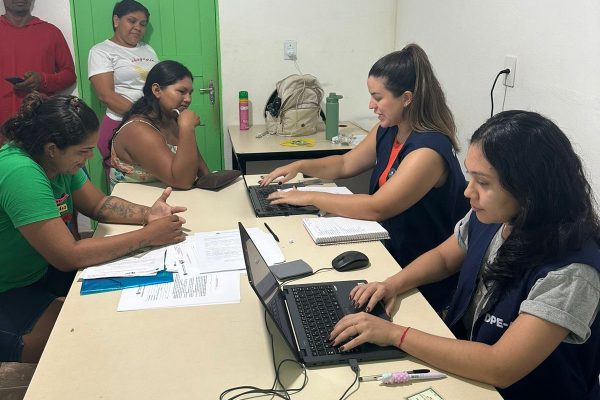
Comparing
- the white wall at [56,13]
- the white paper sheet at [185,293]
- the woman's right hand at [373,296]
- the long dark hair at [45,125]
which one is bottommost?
the white paper sheet at [185,293]

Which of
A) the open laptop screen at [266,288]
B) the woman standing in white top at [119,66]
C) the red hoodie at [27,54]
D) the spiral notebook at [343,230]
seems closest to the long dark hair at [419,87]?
the spiral notebook at [343,230]

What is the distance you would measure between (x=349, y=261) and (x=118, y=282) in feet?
2.17

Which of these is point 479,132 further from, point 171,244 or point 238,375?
point 171,244

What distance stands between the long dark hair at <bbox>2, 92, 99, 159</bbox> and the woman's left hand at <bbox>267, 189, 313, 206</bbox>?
718 millimetres

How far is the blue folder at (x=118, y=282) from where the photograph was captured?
4.89 ft

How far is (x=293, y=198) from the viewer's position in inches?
81.7

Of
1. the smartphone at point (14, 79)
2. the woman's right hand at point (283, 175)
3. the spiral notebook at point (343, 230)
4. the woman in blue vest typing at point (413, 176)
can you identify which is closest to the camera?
the spiral notebook at point (343, 230)

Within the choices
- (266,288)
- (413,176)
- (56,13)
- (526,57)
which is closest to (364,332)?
(266,288)

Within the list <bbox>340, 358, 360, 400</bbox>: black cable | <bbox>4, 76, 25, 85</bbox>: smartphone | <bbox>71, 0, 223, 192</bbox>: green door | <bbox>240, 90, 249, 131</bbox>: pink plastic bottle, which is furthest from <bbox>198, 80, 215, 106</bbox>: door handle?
<bbox>340, 358, 360, 400</bbox>: black cable

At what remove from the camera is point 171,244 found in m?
1.78

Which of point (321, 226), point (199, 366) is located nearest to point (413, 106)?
point (321, 226)

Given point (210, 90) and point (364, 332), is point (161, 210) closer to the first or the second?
point (364, 332)

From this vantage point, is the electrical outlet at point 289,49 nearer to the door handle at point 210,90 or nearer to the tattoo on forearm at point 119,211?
the door handle at point 210,90

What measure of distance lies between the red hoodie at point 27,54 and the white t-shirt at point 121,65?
0.75 ft
